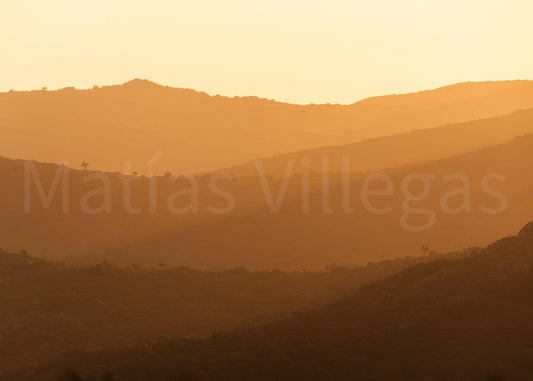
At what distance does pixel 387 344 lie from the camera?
97.1 ft

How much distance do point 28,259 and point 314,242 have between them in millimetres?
29179

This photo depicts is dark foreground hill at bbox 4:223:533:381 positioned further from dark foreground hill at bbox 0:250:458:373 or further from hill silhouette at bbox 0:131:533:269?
hill silhouette at bbox 0:131:533:269

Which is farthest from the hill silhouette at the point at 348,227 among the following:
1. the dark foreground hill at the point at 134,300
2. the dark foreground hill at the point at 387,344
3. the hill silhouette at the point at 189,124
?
the hill silhouette at the point at 189,124

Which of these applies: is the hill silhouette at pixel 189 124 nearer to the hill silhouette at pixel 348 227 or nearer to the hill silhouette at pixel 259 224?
the hill silhouette at pixel 259 224

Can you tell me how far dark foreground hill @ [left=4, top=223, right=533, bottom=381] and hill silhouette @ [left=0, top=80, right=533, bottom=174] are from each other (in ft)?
416

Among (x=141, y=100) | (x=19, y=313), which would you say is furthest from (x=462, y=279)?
(x=141, y=100)

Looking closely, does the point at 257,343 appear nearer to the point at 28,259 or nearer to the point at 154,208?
the point at 28,259

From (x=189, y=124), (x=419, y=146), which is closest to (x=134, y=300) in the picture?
(x=419, y=146)

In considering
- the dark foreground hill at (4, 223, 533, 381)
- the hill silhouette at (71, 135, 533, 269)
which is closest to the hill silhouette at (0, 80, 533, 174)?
the hill silhouette at (71, 135, 533, 269)

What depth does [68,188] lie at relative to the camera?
290ft

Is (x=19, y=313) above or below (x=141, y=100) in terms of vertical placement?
below

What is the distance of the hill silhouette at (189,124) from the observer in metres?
168

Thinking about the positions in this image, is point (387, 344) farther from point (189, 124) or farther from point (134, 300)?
point (189, 124)

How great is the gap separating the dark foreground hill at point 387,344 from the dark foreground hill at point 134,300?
308 inches
